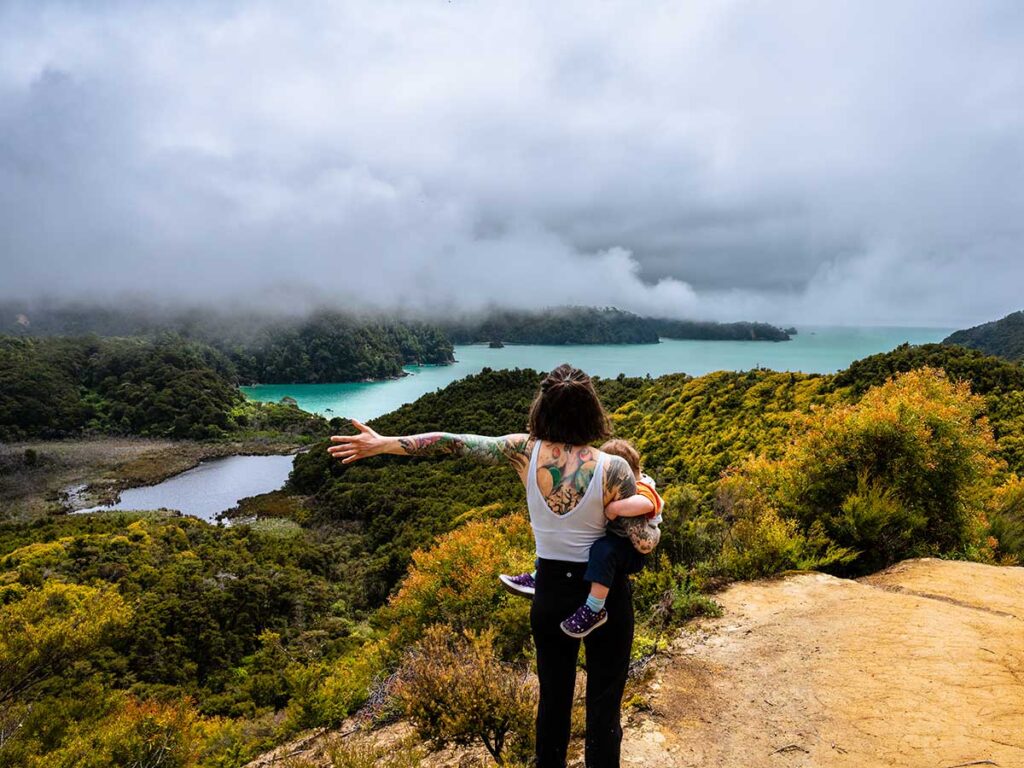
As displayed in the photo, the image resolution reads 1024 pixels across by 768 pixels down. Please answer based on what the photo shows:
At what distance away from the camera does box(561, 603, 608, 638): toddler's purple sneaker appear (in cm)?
196

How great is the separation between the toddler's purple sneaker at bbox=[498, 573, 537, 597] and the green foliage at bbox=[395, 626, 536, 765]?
94cm

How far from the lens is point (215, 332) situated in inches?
5517

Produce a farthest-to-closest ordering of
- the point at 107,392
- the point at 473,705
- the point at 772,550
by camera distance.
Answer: the point at 107,392 < the point at 772,550 < the point at 473,705

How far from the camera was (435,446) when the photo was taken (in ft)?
8.09

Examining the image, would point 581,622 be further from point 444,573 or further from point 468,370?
point 468,370

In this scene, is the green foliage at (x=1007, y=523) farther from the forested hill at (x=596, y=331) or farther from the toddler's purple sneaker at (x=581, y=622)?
the forested hill at (x=596, y=331)

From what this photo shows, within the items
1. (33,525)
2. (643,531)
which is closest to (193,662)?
(643,531)

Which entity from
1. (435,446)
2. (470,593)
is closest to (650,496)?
(435,446)

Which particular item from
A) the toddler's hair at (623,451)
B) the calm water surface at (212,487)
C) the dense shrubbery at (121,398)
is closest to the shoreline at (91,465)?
the calm water surface at (212,487)

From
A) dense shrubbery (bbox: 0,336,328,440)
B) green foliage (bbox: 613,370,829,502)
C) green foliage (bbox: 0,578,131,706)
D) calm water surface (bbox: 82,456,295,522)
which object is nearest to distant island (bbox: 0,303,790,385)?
dense shrubbery (bbox: 0,336,328,440)

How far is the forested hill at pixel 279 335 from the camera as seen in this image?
126312 millimetres

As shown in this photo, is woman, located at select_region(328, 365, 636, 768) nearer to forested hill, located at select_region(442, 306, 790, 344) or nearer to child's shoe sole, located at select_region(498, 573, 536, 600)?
child's shoe sole, located at select_region(498, 573, 536, 600)

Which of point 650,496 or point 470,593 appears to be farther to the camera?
point 470,593

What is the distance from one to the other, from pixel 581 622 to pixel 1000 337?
296 feet
